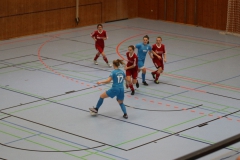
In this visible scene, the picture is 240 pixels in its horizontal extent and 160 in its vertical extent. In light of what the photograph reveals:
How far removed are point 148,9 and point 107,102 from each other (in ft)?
58.5

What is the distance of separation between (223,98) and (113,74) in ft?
17.7

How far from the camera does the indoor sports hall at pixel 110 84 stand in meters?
13.9

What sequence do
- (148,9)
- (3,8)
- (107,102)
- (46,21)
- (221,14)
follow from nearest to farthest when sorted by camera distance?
1. (107,102)
2. (3,8)
3. (46,21)
4. (221,14)
5. (148,9)

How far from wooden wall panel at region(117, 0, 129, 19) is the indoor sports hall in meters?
0.08

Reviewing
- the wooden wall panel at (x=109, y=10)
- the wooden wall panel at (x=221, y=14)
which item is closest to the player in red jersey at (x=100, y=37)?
the wooden wall panel at (x=109, y=10)

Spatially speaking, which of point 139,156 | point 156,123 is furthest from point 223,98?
point 139,156

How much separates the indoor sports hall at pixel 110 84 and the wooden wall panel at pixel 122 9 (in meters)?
0.08

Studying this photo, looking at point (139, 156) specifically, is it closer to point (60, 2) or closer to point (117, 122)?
point (117, 122)

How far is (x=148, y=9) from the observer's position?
3478 centimetres

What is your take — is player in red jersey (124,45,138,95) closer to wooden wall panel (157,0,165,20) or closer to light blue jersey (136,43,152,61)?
light blue jersey (136,43,152,61)

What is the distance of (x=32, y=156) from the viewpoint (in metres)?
13.1

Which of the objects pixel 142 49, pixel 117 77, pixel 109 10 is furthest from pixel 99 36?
pixel 109 10

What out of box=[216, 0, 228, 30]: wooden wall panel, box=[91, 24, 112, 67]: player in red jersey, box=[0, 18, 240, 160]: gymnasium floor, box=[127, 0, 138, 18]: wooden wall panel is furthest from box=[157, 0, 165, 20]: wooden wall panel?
box=[91, 24, 112, 67]: player in red jersey

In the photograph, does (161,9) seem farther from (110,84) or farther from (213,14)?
(110,84)
